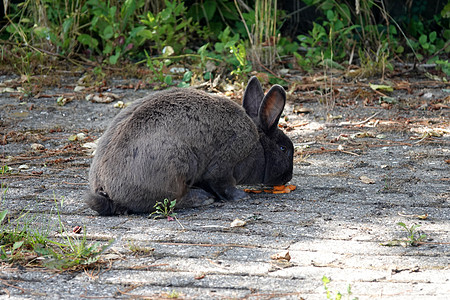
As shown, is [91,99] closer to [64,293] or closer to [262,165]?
[262,165]

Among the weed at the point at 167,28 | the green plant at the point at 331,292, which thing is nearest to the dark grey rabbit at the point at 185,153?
the green plant at the point at 331,292

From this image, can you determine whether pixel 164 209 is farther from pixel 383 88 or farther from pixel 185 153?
pixel 383 88

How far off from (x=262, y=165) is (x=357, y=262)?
176cm

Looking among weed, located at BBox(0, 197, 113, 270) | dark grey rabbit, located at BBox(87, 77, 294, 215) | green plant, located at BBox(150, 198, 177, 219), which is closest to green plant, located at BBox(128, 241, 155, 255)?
weed, located at BBox(0, 197, 113, 270)

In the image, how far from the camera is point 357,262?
10.2 feet

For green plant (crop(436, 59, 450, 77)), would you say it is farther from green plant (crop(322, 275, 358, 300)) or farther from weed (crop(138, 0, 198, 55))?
green plant (crop(322, 275, 358, 300))

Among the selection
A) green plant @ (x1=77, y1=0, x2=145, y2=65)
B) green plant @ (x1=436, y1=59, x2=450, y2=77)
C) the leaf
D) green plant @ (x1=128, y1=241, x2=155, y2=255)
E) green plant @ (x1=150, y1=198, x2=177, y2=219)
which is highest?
green plant @ (x1=77, y1=0, x2=145, y2=65)

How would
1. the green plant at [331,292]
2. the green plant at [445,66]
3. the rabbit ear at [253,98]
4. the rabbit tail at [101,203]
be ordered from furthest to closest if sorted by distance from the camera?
the green plant at [445,66] → the rabbit ear at [253,98] → the rabbit tail at [101,203] → the green plant at [331,292]

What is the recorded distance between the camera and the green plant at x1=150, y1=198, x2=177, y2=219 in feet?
13.1

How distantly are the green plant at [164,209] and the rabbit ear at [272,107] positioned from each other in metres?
1.10

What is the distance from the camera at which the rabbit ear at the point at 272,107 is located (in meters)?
4.69

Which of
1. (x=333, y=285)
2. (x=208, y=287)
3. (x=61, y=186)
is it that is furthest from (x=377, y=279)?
(x=61, y=186)

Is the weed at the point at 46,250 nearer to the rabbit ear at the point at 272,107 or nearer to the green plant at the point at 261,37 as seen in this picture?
the rabbit ear at the point at 272,107

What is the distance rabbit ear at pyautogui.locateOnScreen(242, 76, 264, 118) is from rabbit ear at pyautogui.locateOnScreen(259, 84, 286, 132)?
14 cm
